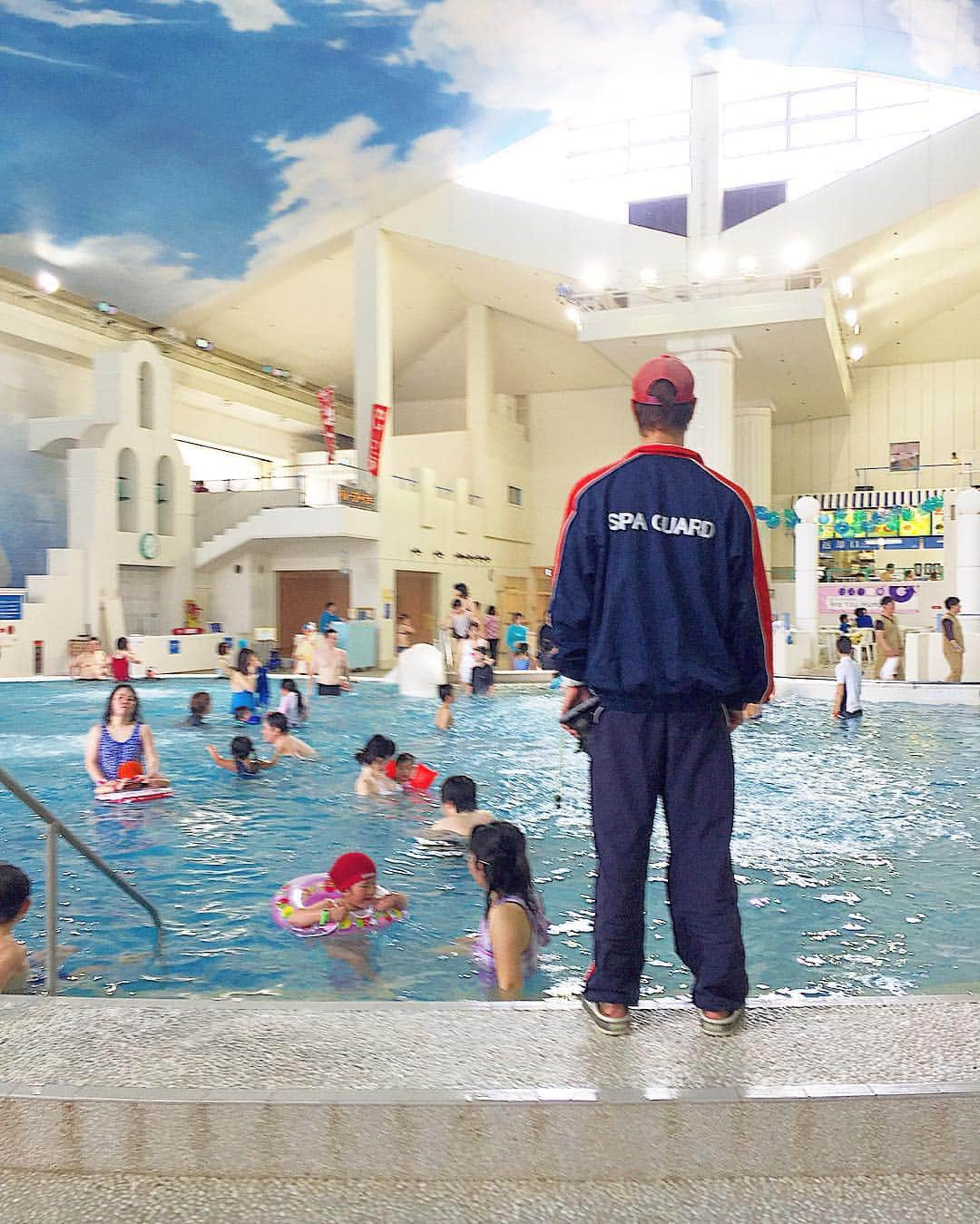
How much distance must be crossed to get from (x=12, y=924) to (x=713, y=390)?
58.0ft

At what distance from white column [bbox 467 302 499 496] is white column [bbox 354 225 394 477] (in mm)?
3623

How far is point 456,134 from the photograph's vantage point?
20594 millimetres

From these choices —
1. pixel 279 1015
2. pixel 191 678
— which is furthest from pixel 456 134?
pixel 279 1015

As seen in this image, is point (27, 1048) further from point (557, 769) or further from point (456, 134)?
point (456, 134)

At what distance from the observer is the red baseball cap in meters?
2.53

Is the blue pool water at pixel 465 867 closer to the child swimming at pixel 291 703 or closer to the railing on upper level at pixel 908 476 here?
the child swimming at pixel 291 703

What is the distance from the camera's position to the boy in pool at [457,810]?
645 centimetres

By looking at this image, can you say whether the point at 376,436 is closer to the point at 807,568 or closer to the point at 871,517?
the point at 807,568

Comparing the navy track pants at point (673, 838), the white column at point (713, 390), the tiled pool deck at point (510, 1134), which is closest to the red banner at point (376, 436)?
the white column at point (713, 390)

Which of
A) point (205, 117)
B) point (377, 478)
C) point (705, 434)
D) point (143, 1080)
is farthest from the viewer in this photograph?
point (377, 478)

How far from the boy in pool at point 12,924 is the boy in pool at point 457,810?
2967mm

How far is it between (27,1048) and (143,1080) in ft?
1.08

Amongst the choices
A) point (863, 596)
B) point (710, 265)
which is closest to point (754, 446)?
point (863, 596)

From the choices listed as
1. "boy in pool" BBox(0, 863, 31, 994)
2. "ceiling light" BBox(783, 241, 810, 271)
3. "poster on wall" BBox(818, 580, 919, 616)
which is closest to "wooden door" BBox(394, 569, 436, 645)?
"poster on wall" BBox(818, 580, 919, 616)
